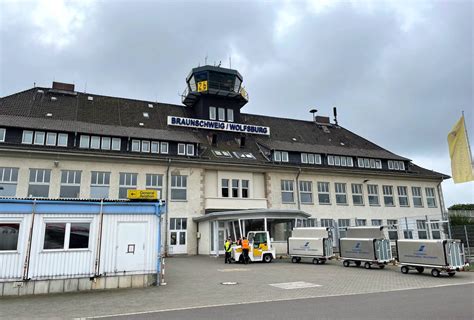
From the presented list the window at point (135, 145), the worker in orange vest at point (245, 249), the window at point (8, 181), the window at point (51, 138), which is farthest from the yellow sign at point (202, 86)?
the worker in orange vest at point (245, 249)

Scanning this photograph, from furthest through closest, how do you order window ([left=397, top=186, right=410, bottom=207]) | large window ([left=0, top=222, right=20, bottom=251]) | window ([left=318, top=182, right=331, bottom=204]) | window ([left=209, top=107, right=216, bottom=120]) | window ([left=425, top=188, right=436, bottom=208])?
window ([left=425, top=188, right=436, bottom=208])
window ([left=397, top=186, right=410, bottom=207])
window ([left=209, top=107, right=216, bottom=120])
window ([left=318, top=182, right=331, bottom=204])
large window ([left=0, top=222, right=20, bottom=251])

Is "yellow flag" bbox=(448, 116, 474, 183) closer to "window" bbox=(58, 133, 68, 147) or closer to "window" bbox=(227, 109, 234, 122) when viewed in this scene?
"window" bbox=(58, 133, 68, 147)

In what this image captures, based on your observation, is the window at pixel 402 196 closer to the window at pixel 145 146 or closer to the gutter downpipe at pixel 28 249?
the window at pixel 145 146

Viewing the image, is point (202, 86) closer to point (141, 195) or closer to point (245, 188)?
point (245, 188)

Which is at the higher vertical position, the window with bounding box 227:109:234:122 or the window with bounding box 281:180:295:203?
the window with bounding box 227:109:234:122

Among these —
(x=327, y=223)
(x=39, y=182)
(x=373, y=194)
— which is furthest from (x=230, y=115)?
(x=39, y=182)

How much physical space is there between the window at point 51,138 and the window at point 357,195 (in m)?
24.6

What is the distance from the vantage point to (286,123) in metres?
37.6

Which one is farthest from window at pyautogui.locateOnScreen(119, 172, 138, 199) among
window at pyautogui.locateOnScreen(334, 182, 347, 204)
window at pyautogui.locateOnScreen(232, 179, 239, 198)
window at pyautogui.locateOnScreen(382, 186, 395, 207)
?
window at pyautogui.locateOnScreen(382, 186, 395, 207)

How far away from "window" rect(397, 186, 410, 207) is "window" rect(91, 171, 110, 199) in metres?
26.2

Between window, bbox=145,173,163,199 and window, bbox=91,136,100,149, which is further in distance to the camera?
window, bbox=145,173,163,199

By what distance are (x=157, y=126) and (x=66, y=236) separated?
61.8 feet

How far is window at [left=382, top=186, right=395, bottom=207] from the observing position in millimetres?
33312

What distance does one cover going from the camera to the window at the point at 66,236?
37.9ft
